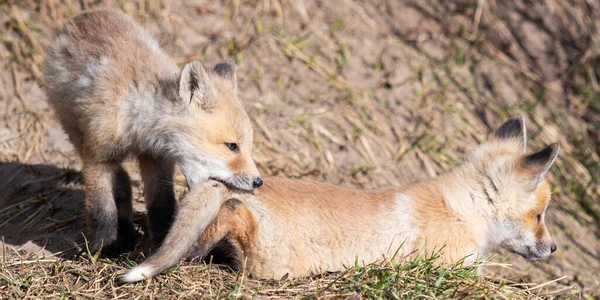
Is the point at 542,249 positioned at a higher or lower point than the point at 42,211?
higher

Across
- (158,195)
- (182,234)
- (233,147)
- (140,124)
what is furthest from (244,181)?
(158,195)

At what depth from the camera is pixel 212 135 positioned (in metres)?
5.05

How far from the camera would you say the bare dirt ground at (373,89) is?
7.31 m

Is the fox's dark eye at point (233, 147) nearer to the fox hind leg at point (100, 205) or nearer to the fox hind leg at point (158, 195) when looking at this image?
the fox hind leg at point (158, 195)

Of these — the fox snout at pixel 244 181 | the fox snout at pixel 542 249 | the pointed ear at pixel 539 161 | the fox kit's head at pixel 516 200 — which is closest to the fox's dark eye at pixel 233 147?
the fox snout at pixel 244 181

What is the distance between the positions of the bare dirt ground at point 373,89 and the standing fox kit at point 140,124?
923 mm

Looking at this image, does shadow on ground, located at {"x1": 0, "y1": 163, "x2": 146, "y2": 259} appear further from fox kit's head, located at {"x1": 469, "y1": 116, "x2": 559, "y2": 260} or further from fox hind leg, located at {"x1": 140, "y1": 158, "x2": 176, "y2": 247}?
fox kit's head, located at {"x1": 469, "y1": 116, "x2": 559, "y2": 260}

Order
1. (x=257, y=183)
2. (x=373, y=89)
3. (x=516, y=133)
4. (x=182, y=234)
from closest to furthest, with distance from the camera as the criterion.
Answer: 1. (x=182, y=234)
2. (x=257, y=183)
3. (x=516, y=133)
4. (x=373, y=89)

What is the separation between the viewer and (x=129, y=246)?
18.3 ft

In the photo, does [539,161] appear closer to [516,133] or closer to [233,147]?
[516,133]

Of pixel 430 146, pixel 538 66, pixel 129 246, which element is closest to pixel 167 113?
pixel 129 246

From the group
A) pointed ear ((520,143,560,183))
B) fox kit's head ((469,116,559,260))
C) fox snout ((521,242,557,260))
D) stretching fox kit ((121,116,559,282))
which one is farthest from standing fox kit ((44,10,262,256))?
fox snout ((521,242,557,260))

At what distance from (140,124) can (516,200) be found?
3.11 meters

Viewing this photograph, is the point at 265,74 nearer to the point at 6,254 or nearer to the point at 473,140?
the point at 473,140
